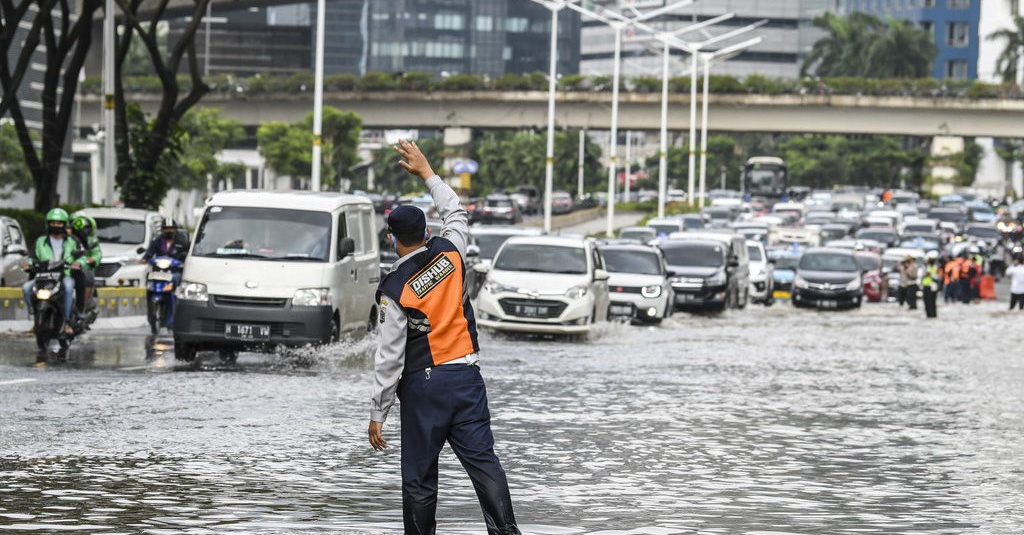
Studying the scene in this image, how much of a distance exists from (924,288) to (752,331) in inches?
396

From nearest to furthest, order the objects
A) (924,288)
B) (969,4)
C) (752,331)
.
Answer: (752,331) → (924,288) → (969,4)

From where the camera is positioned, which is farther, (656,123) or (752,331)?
(656,123)

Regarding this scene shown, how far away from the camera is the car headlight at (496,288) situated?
2833 cm

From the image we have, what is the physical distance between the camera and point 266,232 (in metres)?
21.3

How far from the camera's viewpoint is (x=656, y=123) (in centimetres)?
9900

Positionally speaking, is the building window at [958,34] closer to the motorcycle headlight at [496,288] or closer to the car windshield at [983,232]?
the car windshield at [983,232]

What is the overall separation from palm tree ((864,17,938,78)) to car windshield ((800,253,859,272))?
93.8 m

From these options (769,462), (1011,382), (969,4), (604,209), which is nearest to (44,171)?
(1011,382)

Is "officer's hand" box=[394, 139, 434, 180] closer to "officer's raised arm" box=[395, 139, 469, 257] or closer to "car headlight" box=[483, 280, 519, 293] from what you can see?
"officer's raised arm" box=[395, 139, 469, 257]

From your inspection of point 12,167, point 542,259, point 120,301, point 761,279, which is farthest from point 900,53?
point 120,301

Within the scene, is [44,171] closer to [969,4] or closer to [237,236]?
[237,236]

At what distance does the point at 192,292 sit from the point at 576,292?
894cm

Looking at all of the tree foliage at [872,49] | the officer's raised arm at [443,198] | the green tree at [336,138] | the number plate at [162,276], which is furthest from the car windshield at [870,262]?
the tree foliage at [872,49]

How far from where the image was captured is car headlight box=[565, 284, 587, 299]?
2831 centimetres
